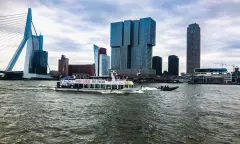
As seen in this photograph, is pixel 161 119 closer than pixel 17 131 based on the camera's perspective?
No

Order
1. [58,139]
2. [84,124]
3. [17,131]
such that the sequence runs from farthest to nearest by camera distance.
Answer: [84,124], [17,131], [58,139]

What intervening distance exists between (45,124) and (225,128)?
20.1 meters

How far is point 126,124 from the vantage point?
92.1 feet

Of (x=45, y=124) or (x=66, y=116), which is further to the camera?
(x=66, y=116)

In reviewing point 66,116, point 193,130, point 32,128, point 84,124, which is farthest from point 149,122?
point 32,128

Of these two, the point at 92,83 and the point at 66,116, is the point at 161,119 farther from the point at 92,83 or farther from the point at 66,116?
the point at 92,83

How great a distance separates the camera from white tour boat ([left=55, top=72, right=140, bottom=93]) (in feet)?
233

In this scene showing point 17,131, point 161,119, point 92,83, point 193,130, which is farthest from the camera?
point 92,83

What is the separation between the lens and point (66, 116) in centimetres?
3272

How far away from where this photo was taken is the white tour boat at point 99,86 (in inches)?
2793

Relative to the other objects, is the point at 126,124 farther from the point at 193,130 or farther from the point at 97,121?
the point at 193,130

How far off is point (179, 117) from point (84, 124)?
43.9 ft

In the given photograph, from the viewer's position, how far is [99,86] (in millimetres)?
74250

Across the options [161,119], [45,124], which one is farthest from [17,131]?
[161,119]
